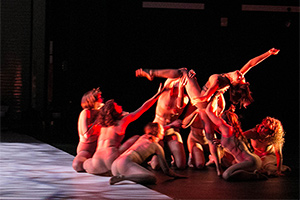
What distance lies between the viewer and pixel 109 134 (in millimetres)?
5578

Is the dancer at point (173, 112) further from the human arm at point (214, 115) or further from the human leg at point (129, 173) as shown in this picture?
the human leg at point (129, 173)

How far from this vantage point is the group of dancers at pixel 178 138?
523 cm

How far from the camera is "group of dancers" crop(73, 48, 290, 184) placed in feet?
17.2

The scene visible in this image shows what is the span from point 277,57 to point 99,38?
4.37m

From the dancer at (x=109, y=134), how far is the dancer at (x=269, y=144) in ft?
4.34

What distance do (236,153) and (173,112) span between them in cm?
104

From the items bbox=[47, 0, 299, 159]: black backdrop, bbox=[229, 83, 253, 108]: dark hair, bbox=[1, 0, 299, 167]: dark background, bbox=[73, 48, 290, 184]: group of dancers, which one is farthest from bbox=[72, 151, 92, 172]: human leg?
bbox=[47, 0, 299, 159]: black backdrop

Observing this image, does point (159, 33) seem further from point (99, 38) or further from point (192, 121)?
point (192, 121)

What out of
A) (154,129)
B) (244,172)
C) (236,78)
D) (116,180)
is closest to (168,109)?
(236,78)

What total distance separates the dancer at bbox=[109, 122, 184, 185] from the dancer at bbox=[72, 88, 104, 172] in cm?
88

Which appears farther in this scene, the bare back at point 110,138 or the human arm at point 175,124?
the human arm at point 175,124

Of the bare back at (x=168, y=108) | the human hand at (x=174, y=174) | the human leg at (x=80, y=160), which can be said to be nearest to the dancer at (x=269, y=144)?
the bare back at (x=168, y=108)

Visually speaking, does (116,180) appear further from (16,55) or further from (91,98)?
(16,55)

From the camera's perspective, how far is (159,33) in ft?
40.3
